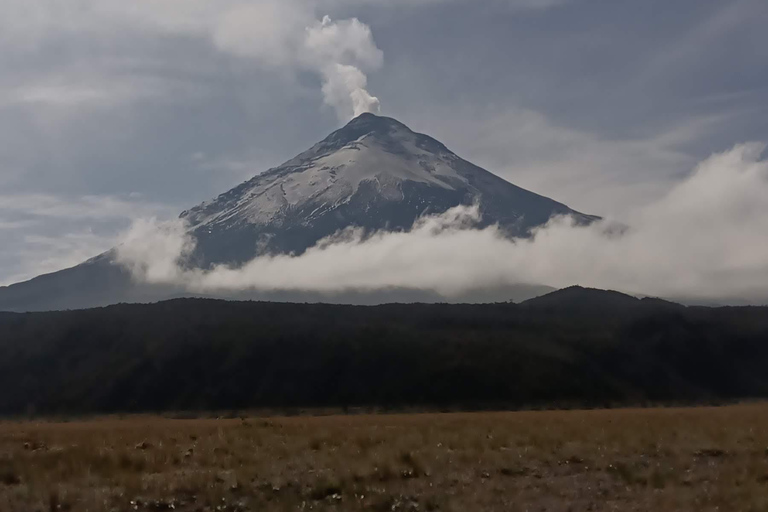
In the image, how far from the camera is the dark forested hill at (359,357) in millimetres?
75000

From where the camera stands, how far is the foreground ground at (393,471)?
41.0 ft

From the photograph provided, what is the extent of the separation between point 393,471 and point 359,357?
68.6 m

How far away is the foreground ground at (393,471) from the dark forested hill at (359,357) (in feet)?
168

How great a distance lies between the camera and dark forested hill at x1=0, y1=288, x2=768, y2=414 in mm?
75000

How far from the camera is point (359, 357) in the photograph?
272 ft

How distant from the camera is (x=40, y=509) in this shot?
39.1 feet

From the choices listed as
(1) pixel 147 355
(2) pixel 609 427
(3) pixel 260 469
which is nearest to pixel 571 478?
(3) pixel 260 469

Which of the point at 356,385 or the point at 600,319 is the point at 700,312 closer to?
the point at 600,319

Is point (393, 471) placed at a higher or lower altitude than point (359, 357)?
higher

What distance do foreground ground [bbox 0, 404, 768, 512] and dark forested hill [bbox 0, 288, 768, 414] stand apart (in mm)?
51300

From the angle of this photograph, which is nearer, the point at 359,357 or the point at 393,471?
the point at 393,471

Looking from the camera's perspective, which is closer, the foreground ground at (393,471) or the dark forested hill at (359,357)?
the foreground ground at (393,471)

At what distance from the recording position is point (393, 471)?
14.7 metres

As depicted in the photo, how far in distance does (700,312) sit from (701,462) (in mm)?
102122
